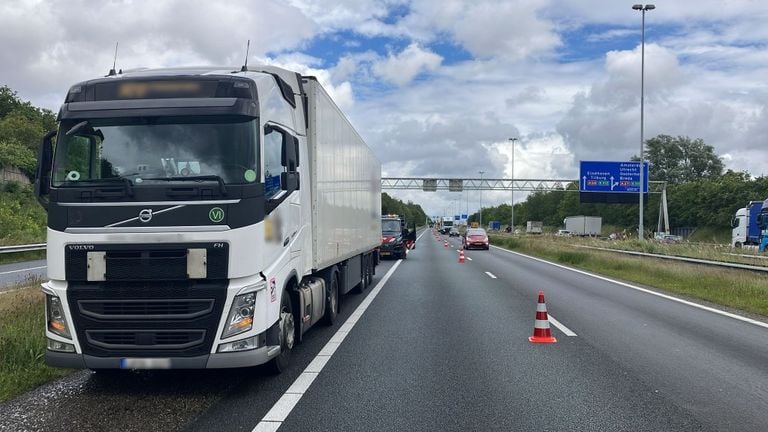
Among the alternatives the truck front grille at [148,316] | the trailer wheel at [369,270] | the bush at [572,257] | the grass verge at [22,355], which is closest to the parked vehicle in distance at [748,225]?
the bush at [572,257]

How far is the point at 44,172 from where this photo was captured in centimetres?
609

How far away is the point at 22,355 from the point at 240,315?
9.78 ft

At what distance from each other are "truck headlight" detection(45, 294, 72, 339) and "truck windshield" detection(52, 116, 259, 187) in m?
1.10

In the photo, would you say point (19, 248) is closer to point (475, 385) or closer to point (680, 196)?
point (475, 385)

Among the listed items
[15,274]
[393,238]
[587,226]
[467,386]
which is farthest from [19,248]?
[587,226]

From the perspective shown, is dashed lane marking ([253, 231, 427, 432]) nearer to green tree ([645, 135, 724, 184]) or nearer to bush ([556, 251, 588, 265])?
bush ([556, 251, 588, 265])

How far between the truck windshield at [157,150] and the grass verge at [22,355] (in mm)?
2097

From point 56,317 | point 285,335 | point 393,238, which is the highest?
point 56,317

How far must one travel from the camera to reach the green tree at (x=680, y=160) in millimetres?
102125

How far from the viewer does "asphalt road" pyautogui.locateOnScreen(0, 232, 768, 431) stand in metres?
5.36

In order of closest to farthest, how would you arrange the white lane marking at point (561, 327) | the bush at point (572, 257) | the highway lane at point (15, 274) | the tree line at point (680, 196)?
the white lane marking at point (561, 327) < the highway lane at point (15, 274) < the bush at point (572, 257) < the tree line at point (680, 196)

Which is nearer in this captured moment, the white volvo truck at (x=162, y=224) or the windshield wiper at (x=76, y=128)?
the white volvo truck at (x=162, y=224)

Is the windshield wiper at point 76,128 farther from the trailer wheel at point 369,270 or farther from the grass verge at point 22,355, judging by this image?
the trailer wheel at point 369,270

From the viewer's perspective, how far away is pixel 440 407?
5770mm
